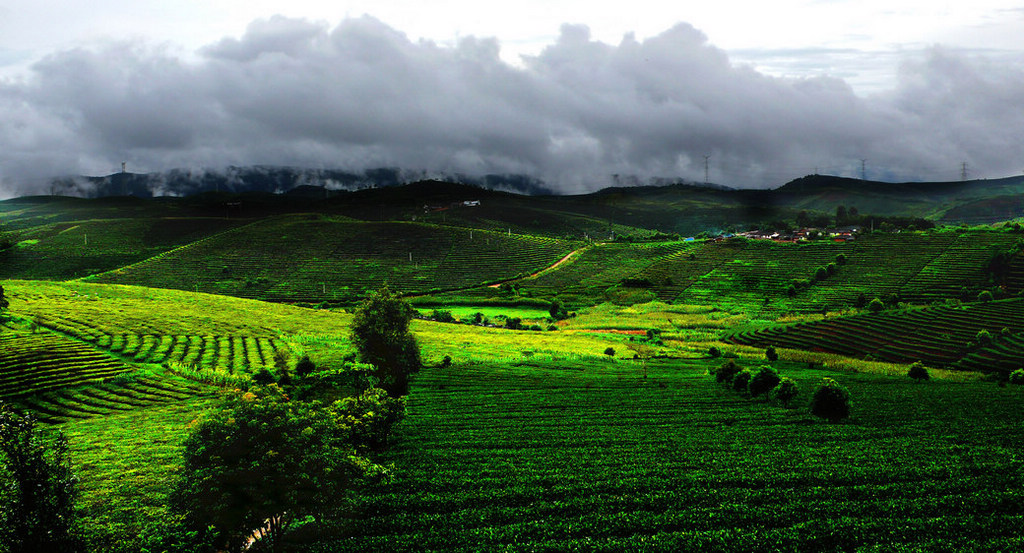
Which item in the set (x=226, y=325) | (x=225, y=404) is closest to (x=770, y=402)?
(x=225, y=404)

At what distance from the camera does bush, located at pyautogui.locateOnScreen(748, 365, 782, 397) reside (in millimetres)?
61562

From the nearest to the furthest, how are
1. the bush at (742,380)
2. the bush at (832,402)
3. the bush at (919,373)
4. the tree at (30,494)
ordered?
the tree at (30,494) → the bush at (832,402) → the bush at (742,380) → the bush at (919,373)

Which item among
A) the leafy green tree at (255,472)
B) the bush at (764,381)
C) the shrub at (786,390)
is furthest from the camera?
the bush at (764,381)

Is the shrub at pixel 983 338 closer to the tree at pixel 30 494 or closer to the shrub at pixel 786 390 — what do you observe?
the shrub at pixel 786 390

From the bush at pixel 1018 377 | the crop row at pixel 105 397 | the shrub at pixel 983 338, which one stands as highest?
the shrub at pixel 983 338

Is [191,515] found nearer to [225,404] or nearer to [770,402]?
[225,404]

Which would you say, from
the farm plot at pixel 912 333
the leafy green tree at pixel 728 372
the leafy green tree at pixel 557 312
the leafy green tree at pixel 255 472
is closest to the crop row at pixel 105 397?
the leafy green tree at pixel 255 472

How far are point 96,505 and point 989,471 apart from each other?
60919 millimetres

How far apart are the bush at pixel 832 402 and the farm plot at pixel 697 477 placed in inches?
59.1

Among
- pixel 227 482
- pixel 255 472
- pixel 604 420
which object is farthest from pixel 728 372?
pixel 227 482

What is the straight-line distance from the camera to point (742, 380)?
64938 millimetres

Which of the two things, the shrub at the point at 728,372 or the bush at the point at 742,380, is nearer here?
the bush at the point at 742,380

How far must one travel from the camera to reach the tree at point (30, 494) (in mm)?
26188

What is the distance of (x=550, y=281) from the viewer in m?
188
